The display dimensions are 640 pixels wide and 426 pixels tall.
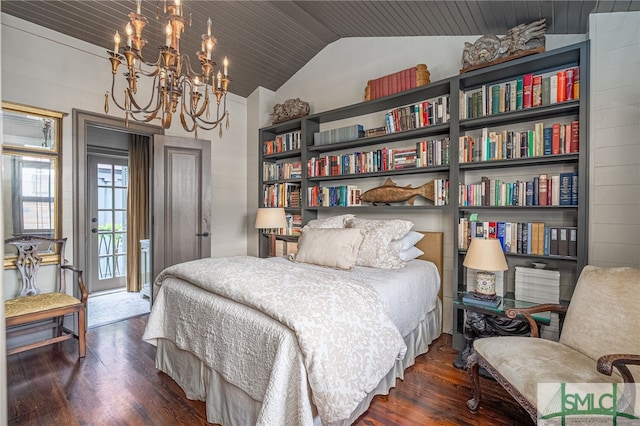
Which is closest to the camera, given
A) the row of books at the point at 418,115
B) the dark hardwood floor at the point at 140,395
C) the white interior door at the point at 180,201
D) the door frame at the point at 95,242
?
the dark hardwood floor at the point at 140,395

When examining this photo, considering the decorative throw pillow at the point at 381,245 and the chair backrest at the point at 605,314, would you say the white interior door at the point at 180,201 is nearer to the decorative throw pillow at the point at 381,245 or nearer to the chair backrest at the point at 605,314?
the decorative throw pillow at the point at 381,245

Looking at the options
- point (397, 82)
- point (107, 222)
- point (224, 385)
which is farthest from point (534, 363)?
point (107, 222)

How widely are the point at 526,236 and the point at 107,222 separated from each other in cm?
548


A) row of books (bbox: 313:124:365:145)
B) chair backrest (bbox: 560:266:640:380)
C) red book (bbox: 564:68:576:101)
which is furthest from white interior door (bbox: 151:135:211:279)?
chair backrest (bbox: 560:266:640:380)

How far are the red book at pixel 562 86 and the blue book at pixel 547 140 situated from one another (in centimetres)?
23

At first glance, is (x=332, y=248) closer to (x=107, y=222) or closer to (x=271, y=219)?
(x=271, y=219)

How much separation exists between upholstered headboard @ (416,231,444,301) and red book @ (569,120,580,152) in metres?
1.22

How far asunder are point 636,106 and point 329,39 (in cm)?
300

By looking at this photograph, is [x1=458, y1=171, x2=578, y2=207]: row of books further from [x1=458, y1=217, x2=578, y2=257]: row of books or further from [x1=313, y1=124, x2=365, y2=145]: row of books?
[x1=313, y1=124, x2=365, y2=145]: row of books

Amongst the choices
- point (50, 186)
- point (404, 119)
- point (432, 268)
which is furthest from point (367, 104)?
point (50, 186)

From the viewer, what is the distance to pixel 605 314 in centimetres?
181

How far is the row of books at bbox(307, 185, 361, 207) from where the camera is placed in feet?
12.1

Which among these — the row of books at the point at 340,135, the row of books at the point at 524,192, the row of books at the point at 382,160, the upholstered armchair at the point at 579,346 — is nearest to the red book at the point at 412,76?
the row of books at the point at 382,160

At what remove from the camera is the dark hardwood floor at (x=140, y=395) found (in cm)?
193
